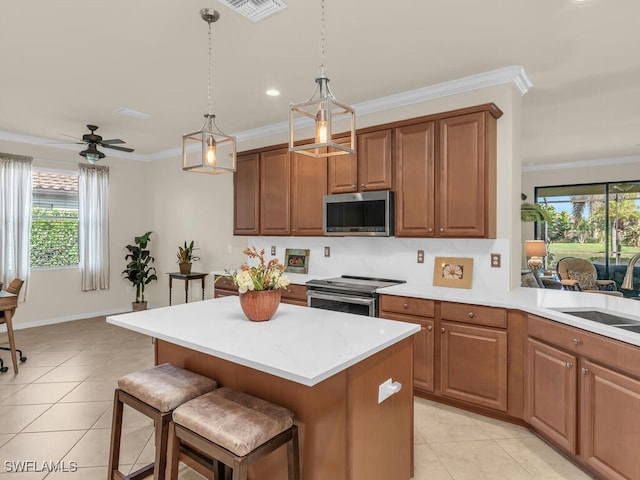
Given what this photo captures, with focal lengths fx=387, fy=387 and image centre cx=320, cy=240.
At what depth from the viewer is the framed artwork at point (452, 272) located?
11.3 feet

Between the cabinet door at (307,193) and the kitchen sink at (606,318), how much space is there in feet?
7.77

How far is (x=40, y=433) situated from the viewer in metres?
2.73

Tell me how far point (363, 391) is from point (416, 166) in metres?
2.25

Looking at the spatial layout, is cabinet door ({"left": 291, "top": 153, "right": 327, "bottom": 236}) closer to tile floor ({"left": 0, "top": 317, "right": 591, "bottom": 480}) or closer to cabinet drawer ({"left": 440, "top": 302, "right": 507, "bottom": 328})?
cabinet drawer ({"left": 440, "top": 302, "right": 507, "bottom": 328})

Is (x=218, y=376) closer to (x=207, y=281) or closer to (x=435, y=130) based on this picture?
(x=435, y=130)

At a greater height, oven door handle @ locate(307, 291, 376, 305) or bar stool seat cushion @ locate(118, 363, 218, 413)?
oven door handle @ locate(307, 291, 376, 305)

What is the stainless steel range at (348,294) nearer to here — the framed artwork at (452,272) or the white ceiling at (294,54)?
the framed artwork at (452,272)

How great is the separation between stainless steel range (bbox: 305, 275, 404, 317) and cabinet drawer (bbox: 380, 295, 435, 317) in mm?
93

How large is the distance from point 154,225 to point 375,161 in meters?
4.72

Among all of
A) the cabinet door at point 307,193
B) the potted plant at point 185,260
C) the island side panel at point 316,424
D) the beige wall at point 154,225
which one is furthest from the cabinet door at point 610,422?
the potted plant at point 185,260

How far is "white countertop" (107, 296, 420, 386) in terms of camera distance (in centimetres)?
149

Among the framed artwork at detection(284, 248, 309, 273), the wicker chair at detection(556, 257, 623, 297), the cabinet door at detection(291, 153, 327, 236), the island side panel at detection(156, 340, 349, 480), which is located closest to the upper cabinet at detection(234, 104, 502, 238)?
the cabinet door at detection(291, 153, 327, 236)

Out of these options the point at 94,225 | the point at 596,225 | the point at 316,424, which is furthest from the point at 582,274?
the point at 94,225

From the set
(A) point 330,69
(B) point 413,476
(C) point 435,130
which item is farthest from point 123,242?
(B) point 413,476
